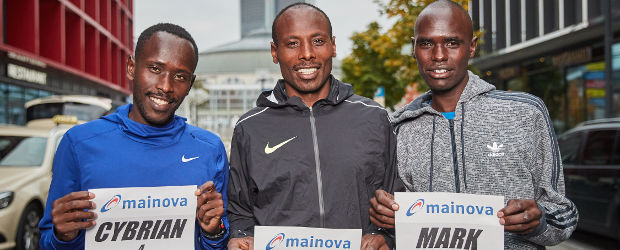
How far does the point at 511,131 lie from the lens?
7.78 ft

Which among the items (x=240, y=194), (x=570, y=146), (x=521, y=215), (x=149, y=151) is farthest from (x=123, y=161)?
(x=570, y=146)

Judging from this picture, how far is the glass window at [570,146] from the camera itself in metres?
7.45

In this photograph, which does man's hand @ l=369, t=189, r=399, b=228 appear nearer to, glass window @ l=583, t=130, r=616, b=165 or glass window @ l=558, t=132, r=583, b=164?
glass window @ l=583, t=130, r=616, b=165

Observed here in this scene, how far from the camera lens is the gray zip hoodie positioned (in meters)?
2.30

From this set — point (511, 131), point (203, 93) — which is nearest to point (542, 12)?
point (511, 131)

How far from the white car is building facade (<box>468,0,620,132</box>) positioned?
37.5 ft

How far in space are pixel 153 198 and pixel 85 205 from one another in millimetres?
268

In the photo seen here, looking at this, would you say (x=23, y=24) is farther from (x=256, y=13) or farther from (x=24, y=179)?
(x=256, y=13)

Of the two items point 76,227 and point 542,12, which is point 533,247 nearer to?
point 76,227

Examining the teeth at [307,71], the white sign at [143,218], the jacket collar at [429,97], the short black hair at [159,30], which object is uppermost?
the short black hair at [159,30]

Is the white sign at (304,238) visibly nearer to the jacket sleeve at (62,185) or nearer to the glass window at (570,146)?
the jacket sleeve at (62,185)

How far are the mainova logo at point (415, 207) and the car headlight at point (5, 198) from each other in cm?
550

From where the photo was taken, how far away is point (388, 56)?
53.4ft

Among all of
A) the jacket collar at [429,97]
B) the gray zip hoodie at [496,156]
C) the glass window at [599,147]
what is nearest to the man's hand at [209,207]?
the gray zip hoodie at [496,156]
